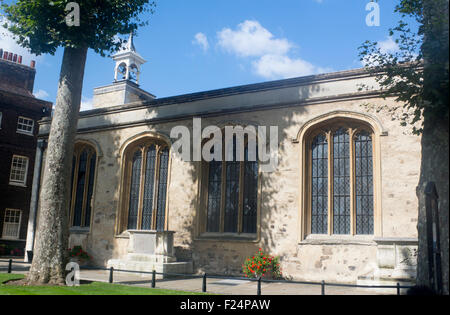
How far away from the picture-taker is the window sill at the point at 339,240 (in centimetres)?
1321

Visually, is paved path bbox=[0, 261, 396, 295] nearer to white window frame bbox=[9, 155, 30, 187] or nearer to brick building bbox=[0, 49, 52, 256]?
brick building bbox=[0, 49, 52, 256]

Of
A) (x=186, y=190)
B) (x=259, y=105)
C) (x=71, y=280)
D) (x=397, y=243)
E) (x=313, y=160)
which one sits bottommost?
(x=71, y=280)

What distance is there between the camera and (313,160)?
1495 cm

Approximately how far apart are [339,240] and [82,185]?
12.6m

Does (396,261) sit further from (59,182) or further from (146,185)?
(146,185)

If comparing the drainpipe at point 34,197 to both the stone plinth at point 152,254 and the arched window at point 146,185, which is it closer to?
the arched window at point 146,185

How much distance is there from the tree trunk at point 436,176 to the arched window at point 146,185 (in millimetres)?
11513

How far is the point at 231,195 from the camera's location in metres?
16.4

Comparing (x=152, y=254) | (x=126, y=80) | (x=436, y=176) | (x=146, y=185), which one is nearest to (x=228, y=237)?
(x=152, y=254)

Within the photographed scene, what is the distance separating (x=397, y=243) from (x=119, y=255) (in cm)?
1131

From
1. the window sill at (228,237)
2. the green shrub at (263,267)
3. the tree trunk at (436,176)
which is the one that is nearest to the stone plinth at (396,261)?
the tree trunk at (436,176)
